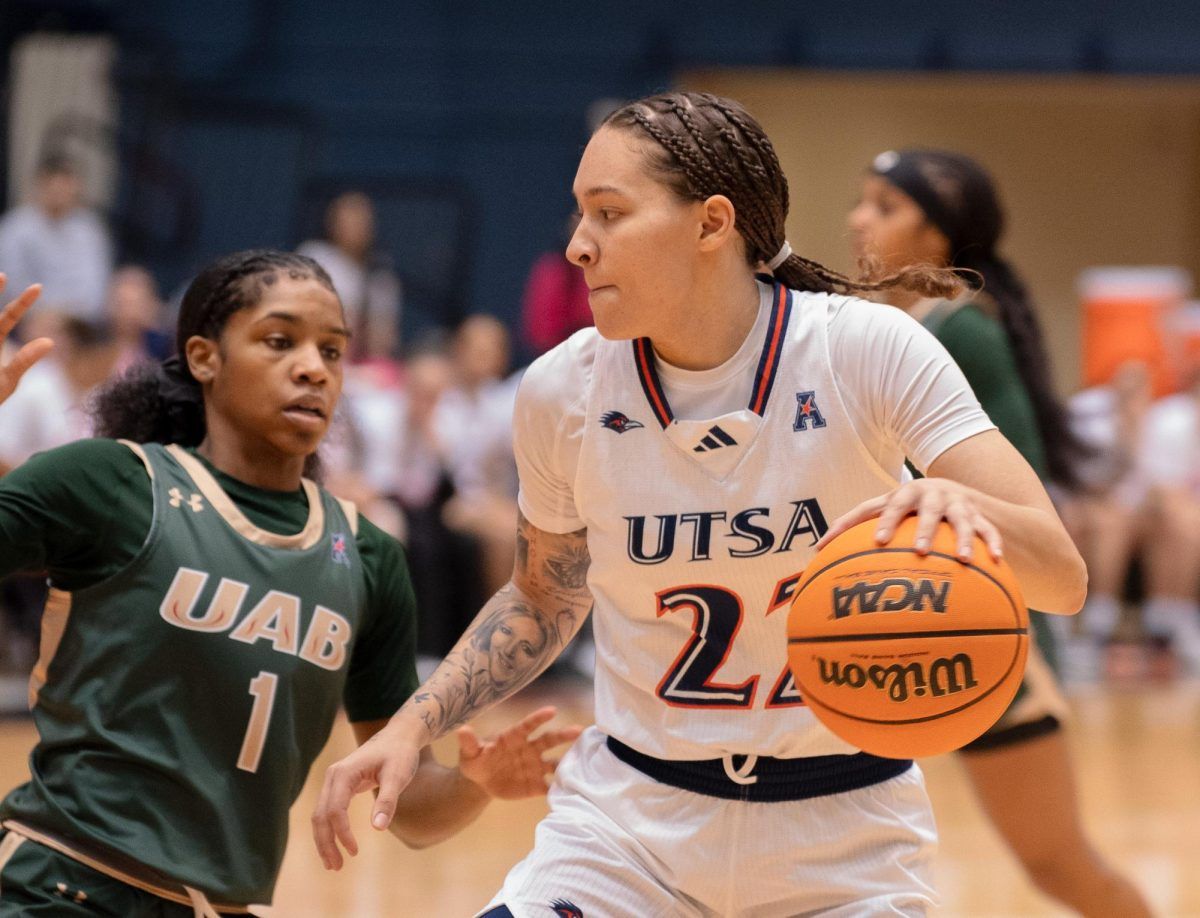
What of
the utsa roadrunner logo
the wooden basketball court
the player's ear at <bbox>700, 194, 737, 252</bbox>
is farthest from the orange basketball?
the wooden basketball court

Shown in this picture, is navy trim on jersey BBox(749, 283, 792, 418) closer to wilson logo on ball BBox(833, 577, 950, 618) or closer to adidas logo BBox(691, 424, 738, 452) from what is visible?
adidas logo BBox(691, 424, 738, 452)

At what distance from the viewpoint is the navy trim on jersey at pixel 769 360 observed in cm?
269

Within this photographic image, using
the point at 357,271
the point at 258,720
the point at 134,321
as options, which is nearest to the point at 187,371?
the point at 258,720

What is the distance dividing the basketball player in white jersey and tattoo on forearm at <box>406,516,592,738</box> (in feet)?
0.30

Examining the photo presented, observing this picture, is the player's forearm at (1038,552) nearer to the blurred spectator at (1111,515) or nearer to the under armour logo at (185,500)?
the under armour logo at (185,500)

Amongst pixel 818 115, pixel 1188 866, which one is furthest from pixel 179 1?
pixel 1188 866

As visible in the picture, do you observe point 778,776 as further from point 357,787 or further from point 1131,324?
point 1131,324

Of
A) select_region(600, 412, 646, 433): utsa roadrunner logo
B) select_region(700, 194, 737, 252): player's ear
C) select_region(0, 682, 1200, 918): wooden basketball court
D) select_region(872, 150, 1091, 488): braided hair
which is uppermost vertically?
select_region(872, 150, 1091, 488): braided hair

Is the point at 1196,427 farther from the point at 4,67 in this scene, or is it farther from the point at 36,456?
the point at 36,456

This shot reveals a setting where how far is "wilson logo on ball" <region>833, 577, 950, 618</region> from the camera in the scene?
89.9 inches

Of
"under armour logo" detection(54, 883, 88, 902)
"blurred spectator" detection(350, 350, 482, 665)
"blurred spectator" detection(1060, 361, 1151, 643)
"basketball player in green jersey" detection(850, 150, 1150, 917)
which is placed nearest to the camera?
"under armour logo" detection(54, 883, 88, 902)

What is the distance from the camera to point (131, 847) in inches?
111

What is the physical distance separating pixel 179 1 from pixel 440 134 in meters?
2.26

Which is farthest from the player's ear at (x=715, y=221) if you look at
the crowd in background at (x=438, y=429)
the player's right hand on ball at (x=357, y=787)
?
the crowd in background at (x=438, y=429)
